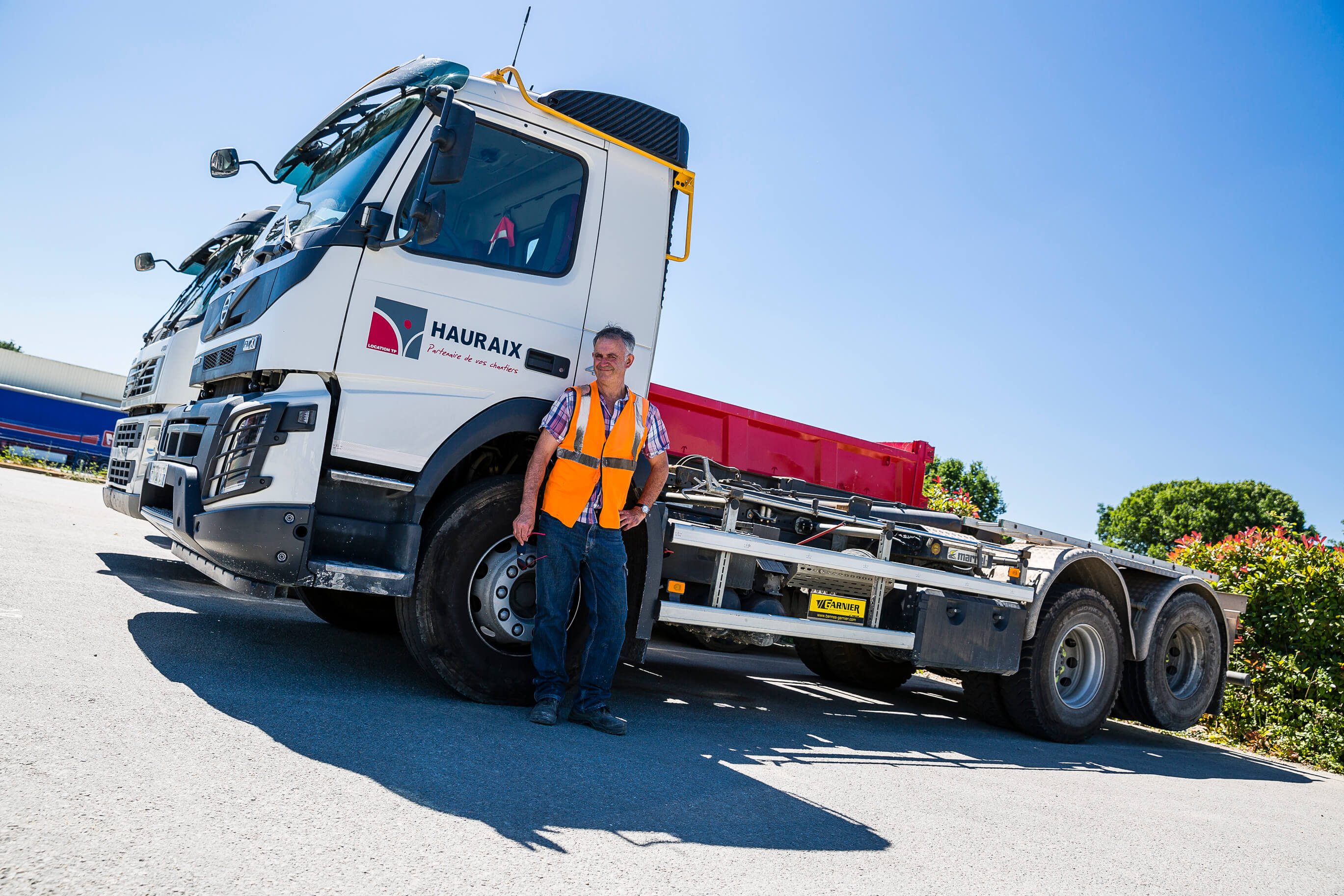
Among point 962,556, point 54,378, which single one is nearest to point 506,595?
point 962,556

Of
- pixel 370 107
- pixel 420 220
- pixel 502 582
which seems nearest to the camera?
pixel 420 220

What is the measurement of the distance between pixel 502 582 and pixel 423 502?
23.4 inches

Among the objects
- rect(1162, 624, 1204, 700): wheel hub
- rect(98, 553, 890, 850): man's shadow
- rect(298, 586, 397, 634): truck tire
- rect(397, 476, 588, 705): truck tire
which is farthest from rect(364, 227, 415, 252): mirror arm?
rect(1162, 624, 1204, 700): wheel hub

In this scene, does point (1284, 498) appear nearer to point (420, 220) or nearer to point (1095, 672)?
point (1095, 672)

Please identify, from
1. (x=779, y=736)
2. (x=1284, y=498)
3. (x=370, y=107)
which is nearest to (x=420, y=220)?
(x=370, y=107)

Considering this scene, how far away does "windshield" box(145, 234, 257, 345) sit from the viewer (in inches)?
240

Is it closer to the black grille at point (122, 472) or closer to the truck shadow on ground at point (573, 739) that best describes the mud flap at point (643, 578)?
the truck shadow on ground at point (573, 739)

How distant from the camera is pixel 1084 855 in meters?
3.59

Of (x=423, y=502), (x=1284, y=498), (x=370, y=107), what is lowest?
(x=423, y=502)

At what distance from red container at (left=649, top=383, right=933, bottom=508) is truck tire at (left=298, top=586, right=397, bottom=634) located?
2.25 meters

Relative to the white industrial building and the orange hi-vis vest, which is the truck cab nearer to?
the orange hi-vis vest

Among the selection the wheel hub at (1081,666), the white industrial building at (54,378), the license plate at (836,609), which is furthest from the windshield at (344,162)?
the white industrial building at (54,378)

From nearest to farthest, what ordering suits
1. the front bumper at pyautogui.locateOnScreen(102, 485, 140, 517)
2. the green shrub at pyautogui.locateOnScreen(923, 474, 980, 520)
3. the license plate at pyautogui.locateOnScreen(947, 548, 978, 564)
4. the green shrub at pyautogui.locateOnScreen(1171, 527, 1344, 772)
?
the front bumper at pyautogui.locateOnScreen(102, 485, 140, 517), the license plate at pyautogui.locateOnScreen(947, 548, 978, 564), the green shrub at pyautogui.locateOnScreen(1171, 527, 1344, 772), the green shrub at pyautogui.locateOnScreen(923, 474, 980, 520)

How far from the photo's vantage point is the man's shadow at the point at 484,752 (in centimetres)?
299
